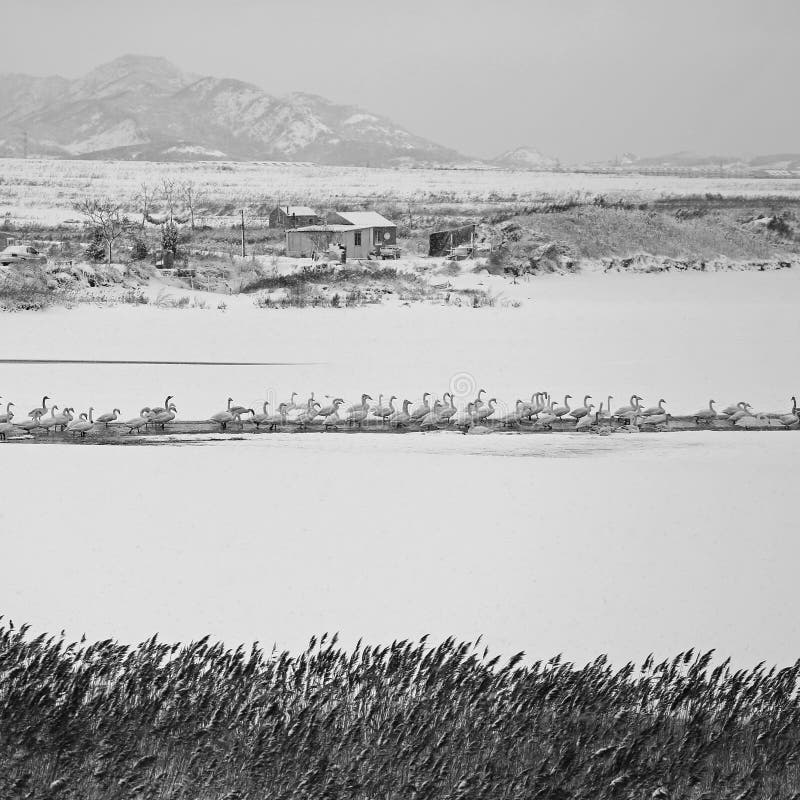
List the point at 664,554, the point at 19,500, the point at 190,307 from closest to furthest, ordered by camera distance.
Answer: the point at 664,554 → the point at 19,500 → the point at 190,307

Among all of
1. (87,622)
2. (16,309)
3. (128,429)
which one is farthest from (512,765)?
(16,309)

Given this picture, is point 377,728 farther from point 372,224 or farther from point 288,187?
point 288,187

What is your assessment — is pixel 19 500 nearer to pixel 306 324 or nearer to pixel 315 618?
pixel 315 618

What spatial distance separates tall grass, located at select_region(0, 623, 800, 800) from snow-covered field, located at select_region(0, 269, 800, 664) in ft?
5.35

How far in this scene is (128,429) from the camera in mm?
21047

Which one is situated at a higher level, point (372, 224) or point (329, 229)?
point (372, 224)

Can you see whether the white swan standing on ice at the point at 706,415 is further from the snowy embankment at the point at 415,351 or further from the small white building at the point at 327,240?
the small white building at the point at 327,240

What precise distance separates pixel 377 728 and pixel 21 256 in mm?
34262

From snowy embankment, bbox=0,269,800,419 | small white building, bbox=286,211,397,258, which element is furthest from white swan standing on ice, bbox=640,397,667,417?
small white building, bbox=286,211,397,258

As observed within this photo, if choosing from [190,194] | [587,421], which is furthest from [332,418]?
[190,194]

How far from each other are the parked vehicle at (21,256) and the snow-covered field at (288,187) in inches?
935

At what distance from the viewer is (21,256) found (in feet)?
131

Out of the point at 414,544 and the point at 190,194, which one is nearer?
the point at 414,544

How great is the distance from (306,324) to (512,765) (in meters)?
23.8
